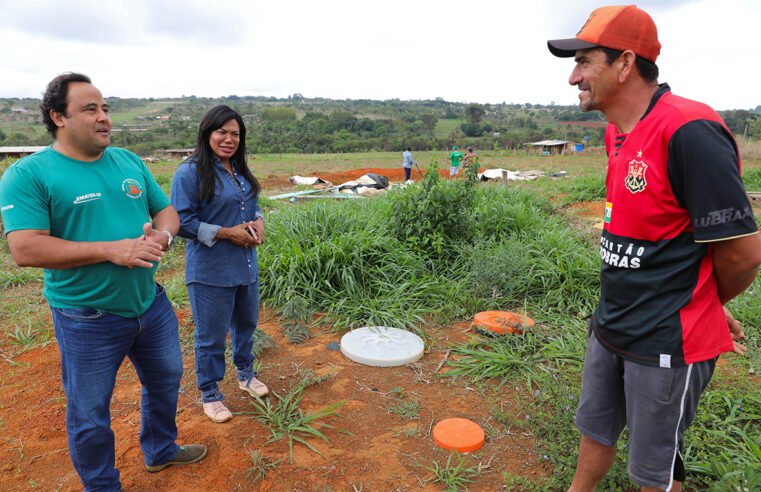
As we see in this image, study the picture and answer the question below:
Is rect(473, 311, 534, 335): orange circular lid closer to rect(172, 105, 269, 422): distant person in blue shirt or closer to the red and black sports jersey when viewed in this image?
rect(172, 105, 269, 422): distant person in blue shirt

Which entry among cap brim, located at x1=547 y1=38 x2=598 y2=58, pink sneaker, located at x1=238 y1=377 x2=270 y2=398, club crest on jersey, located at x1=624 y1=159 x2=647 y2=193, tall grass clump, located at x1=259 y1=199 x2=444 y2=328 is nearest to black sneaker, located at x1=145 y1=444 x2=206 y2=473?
pink sneaker, located at x1=238 y1=377 x2=270 y2=398

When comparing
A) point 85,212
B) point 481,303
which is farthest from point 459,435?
point 85,212

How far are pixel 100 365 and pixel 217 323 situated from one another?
0.74 meters

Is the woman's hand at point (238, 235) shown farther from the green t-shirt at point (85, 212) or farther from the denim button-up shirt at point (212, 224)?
the green t-shirt at point (85, 212)

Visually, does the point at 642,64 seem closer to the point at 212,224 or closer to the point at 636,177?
the point at 636,177

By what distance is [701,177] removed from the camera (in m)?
1.30

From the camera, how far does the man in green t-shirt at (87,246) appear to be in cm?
177

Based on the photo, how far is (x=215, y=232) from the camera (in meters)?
Answer: 2.56

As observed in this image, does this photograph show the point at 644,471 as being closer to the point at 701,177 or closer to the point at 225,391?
the point at 701,177

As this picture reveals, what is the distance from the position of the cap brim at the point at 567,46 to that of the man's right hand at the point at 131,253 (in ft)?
5.47

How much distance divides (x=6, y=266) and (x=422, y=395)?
5764 millimetres

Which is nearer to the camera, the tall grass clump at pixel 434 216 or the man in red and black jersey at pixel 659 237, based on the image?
the man in red and black jersey at pixel 659 237

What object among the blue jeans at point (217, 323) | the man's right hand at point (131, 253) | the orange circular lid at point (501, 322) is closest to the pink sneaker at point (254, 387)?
the blue jeans at point (217, 323)

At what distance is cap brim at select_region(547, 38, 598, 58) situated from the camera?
1557 millimetres
